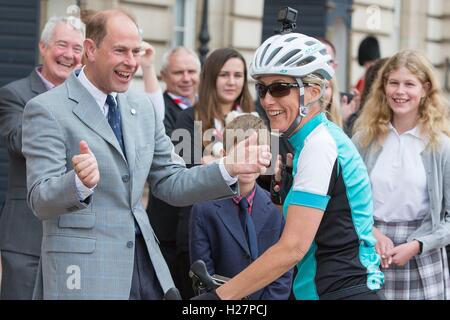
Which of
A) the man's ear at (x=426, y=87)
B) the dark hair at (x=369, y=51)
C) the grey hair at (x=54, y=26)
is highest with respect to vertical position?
the dark hair at (x=369, y=51)

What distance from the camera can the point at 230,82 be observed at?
8562mm

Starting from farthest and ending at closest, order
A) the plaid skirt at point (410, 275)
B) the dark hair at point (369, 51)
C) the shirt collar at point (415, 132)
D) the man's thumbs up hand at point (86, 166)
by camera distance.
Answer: the dark hair at point (369, 51) < the shirt collar at point (415, 132) < the plaid skirt at point (410, 275) < the man's thumbs up hand at point (86, 166)

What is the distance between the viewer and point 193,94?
9703mm

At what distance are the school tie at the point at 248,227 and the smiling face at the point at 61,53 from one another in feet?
4.44

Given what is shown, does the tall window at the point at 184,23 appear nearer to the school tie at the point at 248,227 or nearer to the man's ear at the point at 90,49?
the school tie at the point at 248,227

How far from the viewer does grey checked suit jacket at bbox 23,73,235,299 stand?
5.27 metres

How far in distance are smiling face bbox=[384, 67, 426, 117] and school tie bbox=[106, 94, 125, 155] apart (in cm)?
244

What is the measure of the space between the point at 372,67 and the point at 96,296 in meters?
4.39

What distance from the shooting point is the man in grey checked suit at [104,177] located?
17.1 ft

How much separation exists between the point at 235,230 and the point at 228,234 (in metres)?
Result: 0.05

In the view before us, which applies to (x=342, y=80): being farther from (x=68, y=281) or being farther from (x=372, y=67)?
(x=68, y=281)

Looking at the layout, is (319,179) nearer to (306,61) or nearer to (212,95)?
(306,61)

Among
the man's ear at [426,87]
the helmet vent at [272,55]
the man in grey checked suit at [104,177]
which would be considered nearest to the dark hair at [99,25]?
the man in grey checked suit at [104,177]

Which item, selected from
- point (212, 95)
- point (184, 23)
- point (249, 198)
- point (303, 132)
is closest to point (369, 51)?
point (184, 23)
